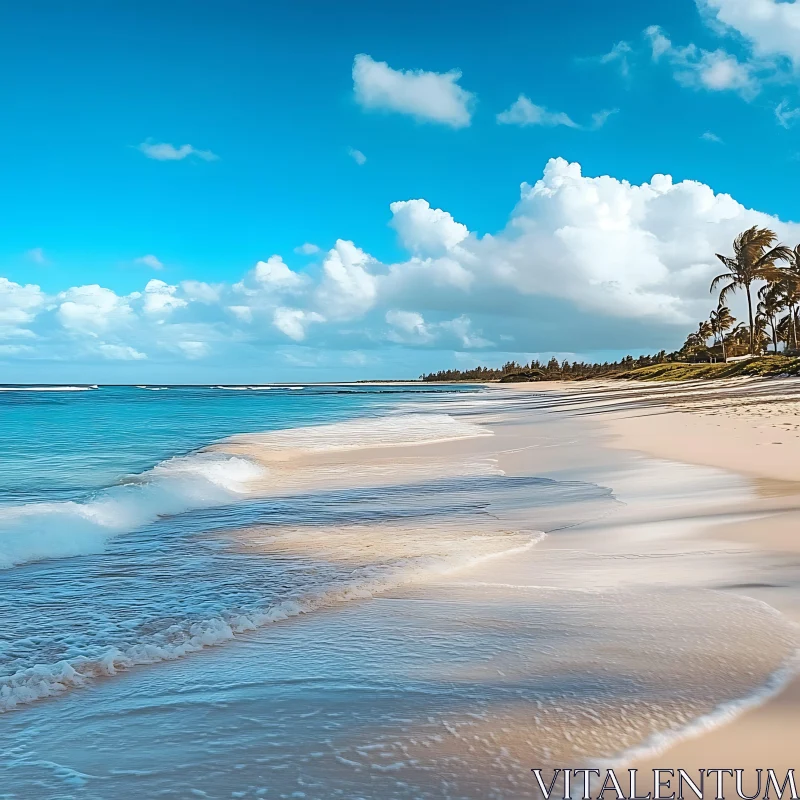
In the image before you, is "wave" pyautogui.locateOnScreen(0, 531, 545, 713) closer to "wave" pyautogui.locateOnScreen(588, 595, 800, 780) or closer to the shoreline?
Answer: the shoreline

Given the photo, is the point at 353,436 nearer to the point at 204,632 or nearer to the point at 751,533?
the point at 751,533

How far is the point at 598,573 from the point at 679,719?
240 centimetres

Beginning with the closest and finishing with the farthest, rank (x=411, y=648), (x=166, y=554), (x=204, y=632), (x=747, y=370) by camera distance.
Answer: (x=411, y=648)
(x=204, y=632)
(x=166, y=554)
(x=747, y=370)

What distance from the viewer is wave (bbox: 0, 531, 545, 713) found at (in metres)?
3.64

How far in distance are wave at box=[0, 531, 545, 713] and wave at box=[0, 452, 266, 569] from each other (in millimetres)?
3226

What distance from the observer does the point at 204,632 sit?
14.3 ft

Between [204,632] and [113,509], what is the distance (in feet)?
18.3

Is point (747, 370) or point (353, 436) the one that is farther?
point (747, 370)

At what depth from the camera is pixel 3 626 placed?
4617mm

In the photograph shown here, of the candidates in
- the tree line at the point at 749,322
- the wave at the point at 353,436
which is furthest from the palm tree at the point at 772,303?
the wave at the point at 353,436

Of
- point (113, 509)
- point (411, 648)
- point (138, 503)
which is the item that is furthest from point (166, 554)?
point (411, 648)

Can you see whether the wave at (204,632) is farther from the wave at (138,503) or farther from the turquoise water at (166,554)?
the wave at (138,503)

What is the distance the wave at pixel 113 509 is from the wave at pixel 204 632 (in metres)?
3.23

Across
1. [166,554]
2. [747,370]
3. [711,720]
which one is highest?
[747,370]
